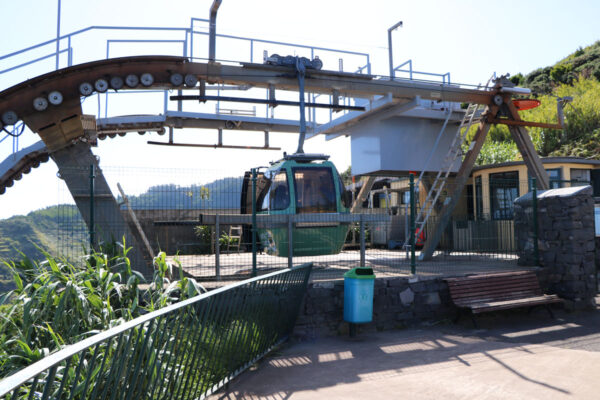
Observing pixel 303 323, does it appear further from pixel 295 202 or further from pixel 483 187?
pixel 483 187

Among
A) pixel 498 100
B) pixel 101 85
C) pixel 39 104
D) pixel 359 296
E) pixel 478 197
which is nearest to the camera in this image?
pixel 359 296

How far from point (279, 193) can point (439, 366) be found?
5.31 meters

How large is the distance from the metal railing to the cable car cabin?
2701 millimetres

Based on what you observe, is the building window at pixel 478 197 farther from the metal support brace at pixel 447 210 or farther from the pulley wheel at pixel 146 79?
the pulley wheel at pixel 146 79

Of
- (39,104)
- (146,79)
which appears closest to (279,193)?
(146,79)

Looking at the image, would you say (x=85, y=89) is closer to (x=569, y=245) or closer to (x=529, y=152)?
(x=569, y=245)

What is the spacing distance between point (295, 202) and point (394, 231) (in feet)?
29.2

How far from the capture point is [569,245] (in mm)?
9969

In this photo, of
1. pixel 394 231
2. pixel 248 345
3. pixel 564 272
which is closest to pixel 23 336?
pixel 248 345

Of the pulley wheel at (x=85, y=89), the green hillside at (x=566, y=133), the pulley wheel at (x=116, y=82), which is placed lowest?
the pulley wheel at (x=85, y=89)

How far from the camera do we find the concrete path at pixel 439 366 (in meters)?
5.29

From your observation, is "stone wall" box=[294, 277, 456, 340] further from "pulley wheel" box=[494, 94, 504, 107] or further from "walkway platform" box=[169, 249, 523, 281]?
"pulley wheel" box=[494, 94, 504, 107]

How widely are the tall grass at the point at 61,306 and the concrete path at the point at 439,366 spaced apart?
1.48 m

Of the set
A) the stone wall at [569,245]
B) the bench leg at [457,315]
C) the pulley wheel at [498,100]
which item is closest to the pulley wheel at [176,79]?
the bench leg at [457,315]
